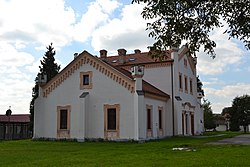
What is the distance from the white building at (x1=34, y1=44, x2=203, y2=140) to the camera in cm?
2814

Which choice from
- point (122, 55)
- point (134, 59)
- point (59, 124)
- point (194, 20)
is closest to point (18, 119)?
point (122, 55)

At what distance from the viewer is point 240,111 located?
60.7 m

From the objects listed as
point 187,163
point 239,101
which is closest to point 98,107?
point 187,163

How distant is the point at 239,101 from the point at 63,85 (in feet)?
130

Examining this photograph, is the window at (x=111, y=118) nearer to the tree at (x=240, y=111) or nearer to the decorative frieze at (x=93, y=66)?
the decorative frieze at (x=93, y=66)

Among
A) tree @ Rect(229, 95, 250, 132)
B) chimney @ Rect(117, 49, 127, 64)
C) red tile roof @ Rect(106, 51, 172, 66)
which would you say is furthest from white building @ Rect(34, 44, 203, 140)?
tree @ Rect(229, 95, 250, 132)

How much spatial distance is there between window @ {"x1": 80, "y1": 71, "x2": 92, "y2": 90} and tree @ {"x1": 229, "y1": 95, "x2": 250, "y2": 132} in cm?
3851

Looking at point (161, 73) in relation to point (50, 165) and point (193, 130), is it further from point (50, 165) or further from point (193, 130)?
point (50, 165)

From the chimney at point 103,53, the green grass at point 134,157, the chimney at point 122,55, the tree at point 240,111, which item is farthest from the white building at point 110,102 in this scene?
the tree at point 240,111

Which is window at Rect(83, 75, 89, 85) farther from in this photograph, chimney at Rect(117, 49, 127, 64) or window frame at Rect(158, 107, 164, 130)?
chimney at Rect(117, 49, 127, 64)

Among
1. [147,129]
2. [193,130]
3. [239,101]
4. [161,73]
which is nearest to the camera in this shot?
[147,129]

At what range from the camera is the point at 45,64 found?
42.9 meters

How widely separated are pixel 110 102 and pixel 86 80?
3.30 m

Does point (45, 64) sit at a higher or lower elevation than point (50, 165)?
higher
